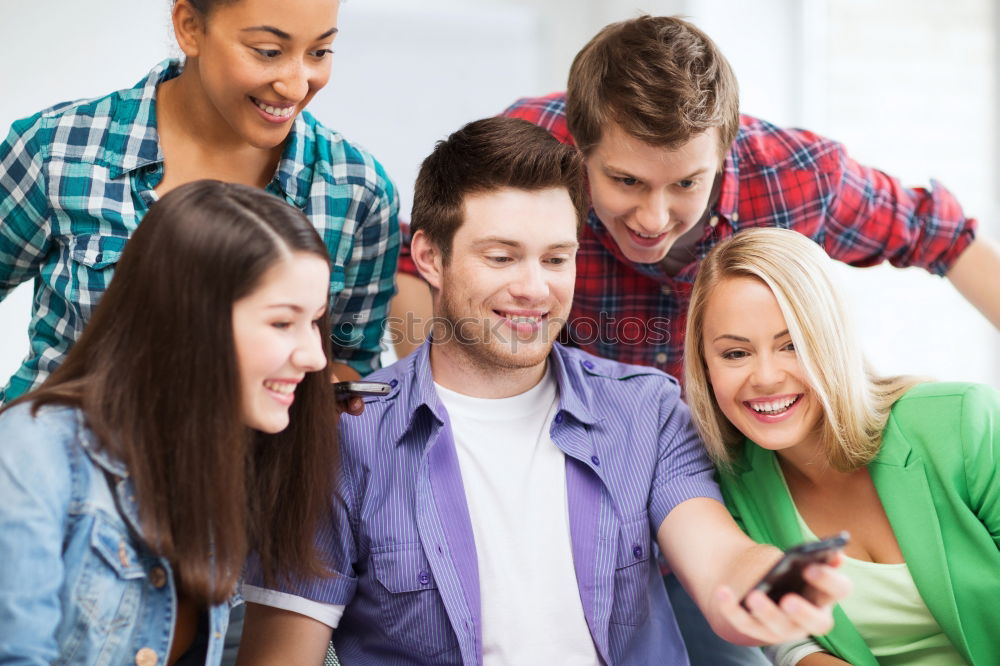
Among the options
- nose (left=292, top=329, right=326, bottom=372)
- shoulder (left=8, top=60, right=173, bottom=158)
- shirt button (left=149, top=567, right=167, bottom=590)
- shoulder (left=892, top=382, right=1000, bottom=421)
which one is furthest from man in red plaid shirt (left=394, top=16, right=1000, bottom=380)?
shirt button (left=149, top=567, right=167, bottom=590)

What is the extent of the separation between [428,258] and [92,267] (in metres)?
0.62

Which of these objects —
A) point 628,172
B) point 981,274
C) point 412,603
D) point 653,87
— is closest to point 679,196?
point 628,172

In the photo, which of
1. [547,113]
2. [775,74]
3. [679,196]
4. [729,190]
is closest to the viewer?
[679,196]

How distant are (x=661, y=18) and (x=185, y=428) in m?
1.36

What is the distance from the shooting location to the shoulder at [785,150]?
235 cm

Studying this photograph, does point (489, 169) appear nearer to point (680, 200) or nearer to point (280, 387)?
point (680, 200)

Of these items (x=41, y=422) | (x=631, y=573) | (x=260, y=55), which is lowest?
(x=631, y=573)

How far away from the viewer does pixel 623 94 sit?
206 cm

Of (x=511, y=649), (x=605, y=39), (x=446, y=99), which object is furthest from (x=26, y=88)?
(x=511, y=649)

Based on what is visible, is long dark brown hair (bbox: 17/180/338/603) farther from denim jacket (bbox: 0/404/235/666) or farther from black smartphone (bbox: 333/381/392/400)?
black smartphone (bbox: 333/381/392/400)

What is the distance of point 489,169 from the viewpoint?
6.29ft

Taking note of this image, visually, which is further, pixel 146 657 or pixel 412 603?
pixel 412 603

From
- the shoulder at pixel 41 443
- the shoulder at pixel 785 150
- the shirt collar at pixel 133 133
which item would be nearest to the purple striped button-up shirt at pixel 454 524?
the shoulder at pixel 41 443

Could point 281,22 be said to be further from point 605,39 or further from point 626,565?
point 626,565
